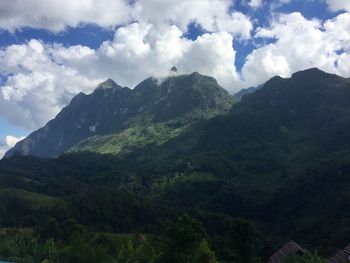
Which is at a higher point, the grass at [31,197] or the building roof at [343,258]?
the grass at [31,197]

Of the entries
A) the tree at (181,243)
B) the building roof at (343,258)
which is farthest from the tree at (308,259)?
the tree at (181,243)

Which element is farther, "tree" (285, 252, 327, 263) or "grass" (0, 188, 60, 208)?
"grass" (0, 188, 60, 208)

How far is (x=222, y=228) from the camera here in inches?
6683

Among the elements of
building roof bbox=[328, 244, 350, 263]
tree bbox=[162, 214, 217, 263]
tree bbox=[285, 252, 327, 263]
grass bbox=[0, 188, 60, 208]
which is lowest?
building roof bbox=[328, 244, 350, 263]

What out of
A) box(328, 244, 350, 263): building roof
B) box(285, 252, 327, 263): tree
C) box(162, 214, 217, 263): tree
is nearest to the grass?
box(328, 244, 350, 263): building roof

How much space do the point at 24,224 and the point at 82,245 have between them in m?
80.9

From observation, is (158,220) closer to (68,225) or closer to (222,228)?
(222,228)

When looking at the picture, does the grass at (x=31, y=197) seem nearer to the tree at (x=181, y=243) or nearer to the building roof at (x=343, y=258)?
the building roof at (x=343, y=258)

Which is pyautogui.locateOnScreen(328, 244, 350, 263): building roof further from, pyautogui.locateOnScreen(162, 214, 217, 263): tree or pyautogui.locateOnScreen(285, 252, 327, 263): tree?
pyautogui.locateOnScreen(162, 214, 217, 263): tree

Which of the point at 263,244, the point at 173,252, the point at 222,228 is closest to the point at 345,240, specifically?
the point at 263,244

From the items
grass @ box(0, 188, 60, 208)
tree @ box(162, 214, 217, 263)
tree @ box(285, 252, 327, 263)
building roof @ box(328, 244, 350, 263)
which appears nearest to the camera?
tree @ box(162, 214, 217, 263)

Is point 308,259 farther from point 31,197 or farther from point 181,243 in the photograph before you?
point 31,197

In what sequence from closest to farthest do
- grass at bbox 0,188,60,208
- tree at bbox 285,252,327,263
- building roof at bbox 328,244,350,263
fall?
1. tree at bbox 285,252,327,263
2. building roof at bbox 328,244,350,263
3. grass at bbox 0,188,60,208

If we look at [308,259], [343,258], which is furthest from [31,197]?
[308,259]
